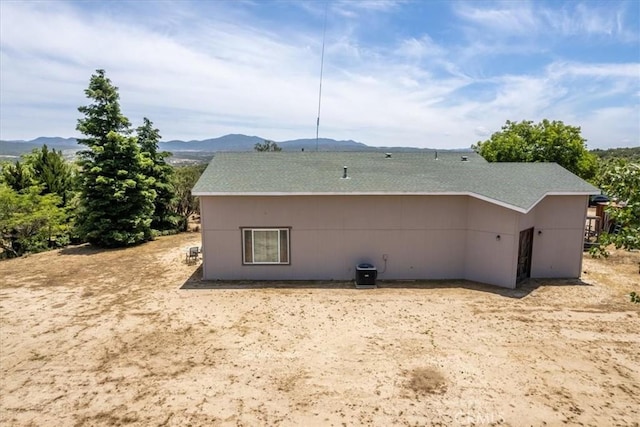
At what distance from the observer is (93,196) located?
58.3 ft

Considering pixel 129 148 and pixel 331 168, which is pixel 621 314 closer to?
pixel 331 168

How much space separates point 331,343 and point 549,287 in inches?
310

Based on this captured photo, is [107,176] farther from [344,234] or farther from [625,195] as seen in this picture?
[625,195]

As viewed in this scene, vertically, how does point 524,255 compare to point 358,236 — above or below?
below

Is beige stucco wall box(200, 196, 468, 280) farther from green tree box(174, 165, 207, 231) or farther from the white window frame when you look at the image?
green tree box(174, 165, 207, 231)

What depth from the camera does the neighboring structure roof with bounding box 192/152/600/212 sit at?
12.0 metres

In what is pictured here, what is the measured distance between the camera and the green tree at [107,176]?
57.1ft

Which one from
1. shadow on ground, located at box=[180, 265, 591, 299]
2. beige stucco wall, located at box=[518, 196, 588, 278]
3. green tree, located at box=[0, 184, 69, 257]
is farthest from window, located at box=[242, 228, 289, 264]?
green tree, located at box=[0, 184, 69, 257]

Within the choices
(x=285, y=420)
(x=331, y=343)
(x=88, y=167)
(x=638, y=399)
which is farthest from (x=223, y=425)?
(x=88, y=167)

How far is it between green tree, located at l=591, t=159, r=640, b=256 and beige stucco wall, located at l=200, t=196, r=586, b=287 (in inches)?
295

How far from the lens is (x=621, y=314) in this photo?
10.0m

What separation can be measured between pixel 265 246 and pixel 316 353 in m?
5.45

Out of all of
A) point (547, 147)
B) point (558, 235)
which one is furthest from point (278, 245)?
point (547, 147)

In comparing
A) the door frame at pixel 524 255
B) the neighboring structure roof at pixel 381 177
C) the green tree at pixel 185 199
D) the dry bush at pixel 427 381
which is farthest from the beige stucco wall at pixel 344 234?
the green tree at pixel 185 199
